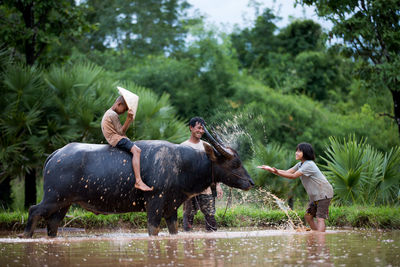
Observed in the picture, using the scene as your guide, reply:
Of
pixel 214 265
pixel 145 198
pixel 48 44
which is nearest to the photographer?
pixel 214 265

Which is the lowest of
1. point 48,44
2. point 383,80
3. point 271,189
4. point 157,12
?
point 271,189

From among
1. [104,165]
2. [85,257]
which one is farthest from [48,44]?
[85,257]

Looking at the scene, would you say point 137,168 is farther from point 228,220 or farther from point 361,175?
point 361,175

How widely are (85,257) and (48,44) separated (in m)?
11.0

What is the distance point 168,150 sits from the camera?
7.04 meters

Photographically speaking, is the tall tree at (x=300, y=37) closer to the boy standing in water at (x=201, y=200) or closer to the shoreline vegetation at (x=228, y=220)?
the shoreline vegetation at (x=228, y=220)

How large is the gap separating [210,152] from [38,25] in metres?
9.80

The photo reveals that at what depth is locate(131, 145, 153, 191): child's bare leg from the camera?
6.71 meters

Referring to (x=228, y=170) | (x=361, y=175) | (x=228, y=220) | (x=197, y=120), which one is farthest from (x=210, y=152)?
(x=361, y=175)

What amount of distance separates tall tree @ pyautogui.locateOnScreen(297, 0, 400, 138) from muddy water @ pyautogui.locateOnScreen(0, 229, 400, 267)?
713cm

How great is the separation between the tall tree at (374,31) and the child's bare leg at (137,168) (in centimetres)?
780

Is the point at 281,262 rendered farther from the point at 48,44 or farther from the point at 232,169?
the point at 48,44

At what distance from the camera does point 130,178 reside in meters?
6.90

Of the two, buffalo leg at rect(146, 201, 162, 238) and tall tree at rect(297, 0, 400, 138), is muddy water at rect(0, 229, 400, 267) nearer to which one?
buffalo leg at rect(146, 201, 162, 238)
